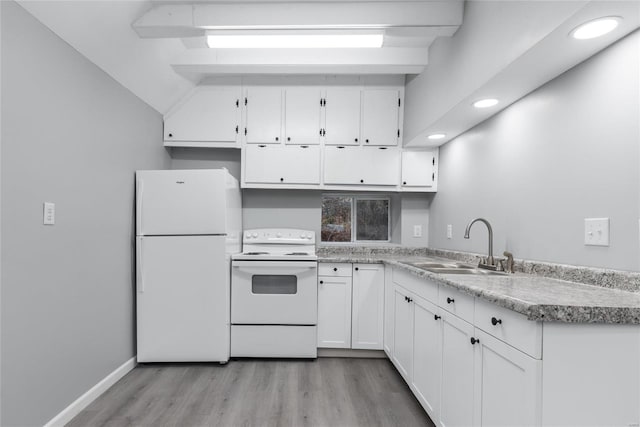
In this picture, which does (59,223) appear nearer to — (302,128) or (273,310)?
(273,310)

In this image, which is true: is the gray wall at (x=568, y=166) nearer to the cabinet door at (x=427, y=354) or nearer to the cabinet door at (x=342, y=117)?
the cabinet door at (x=427, y=354)

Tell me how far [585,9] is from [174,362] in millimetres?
3207

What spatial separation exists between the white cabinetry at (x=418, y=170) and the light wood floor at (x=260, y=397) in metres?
1.62

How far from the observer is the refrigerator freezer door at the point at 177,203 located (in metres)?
2.69

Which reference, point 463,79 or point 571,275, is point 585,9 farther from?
point 571,275

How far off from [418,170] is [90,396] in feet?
10.0

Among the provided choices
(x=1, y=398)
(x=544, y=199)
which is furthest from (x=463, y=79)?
(x=1, y=398)

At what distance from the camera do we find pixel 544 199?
1.82m

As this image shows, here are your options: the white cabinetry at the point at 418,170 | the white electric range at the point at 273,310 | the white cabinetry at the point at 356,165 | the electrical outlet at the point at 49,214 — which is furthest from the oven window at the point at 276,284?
the electrical outlet at the point at 49,214

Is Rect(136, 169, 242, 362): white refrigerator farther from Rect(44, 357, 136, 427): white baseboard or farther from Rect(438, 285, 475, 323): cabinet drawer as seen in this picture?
Rect(438, 285, 475, 323): cabinet drawer

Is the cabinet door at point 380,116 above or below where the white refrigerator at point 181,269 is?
above

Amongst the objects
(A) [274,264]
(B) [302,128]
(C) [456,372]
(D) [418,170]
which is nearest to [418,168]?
(D) [418,170]

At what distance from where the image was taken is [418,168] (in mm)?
3275

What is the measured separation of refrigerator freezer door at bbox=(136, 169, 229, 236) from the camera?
2.69m
